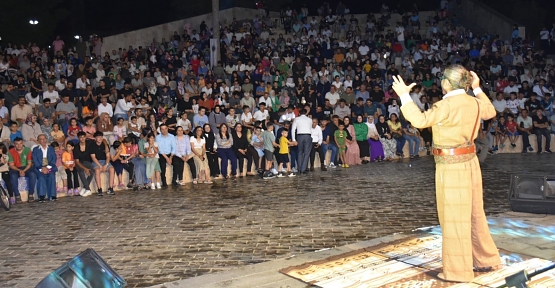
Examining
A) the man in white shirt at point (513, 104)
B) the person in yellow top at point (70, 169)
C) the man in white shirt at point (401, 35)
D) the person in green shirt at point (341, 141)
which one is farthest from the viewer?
the man in white shirt at point (401, 35)

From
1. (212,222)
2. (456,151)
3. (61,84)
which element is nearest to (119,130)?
(61,84)

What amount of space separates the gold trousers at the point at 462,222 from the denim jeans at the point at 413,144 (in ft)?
35.8

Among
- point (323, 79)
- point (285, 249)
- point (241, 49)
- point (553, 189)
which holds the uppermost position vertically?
point (241, 49)

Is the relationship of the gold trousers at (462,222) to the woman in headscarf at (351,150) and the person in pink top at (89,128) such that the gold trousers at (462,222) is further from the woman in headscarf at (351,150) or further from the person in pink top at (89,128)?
the woman in headscarf at (351,150)

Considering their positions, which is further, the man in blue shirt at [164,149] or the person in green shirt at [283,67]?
the person in green shirt at [283,67]

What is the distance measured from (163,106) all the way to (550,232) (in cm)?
1131

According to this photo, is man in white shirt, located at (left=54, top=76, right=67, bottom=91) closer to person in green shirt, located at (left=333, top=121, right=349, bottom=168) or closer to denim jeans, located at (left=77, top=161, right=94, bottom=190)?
denim jeans, located at (left=77, top=161, right=94, bottom=190)

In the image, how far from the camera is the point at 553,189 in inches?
298

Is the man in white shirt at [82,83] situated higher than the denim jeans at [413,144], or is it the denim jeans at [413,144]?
the man in white shirt at [82,83]

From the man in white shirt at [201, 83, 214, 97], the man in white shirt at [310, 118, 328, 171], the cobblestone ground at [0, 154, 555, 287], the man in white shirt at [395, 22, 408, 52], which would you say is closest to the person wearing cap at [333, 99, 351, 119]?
the man in white shirt at [310, 118, 328, 171]

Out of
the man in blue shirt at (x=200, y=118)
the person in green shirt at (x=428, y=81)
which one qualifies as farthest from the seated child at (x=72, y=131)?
the person in green shirt at (x=428, y=81)

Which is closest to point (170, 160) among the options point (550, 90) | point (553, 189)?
point (553, 189)

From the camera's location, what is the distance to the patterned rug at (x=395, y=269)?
5160 millimetres

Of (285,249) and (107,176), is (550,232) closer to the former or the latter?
(285,249)
